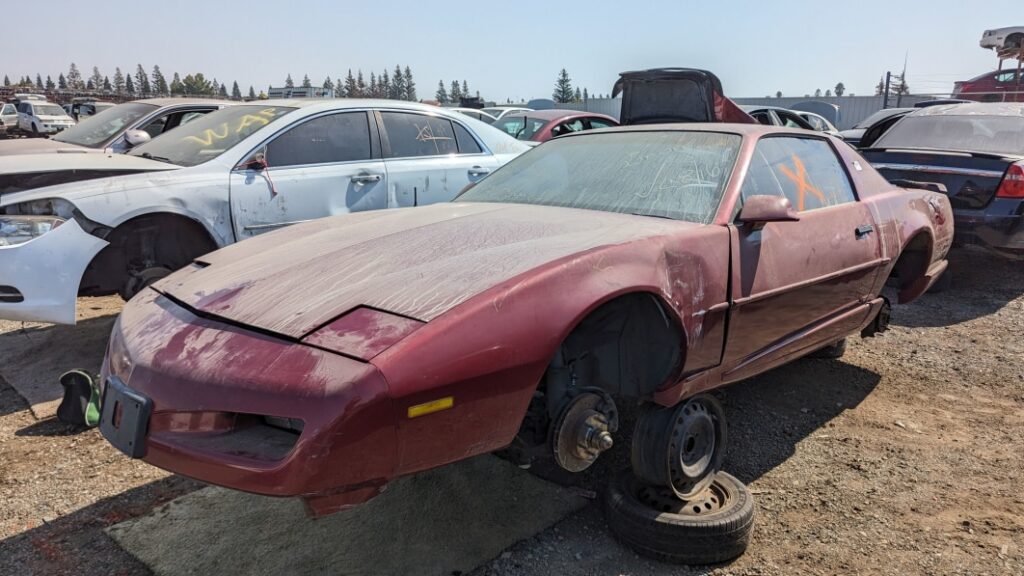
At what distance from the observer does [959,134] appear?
680 centimetres

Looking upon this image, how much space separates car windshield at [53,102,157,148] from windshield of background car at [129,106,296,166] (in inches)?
71.4

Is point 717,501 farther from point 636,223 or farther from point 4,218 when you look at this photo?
point 4,218

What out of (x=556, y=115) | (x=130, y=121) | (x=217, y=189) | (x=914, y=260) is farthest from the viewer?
(x=556, y=115)

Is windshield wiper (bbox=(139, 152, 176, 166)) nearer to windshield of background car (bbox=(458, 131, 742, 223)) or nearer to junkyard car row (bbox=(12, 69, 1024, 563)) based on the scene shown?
junkyard car row (bbox=(12, 69, 1024, 563))

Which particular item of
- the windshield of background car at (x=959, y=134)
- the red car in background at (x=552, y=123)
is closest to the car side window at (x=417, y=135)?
the red car in background at (x=552, y=123)

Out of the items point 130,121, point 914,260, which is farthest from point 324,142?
point 914,260

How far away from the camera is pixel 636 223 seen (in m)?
2.65

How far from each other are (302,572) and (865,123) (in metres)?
10.2

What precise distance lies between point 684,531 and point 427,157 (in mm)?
3798

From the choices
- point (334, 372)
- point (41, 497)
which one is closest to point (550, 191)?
point (334, 372)

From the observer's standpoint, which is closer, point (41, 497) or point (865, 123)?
point (41, 497)

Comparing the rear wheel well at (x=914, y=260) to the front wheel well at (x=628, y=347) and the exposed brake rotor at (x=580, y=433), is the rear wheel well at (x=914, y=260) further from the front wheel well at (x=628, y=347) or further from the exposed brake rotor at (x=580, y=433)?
the exposed brake rotor at (x=580, y=433)

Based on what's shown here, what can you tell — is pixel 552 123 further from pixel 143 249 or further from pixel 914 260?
pixel 143 249

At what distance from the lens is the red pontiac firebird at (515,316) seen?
1.81 metres
